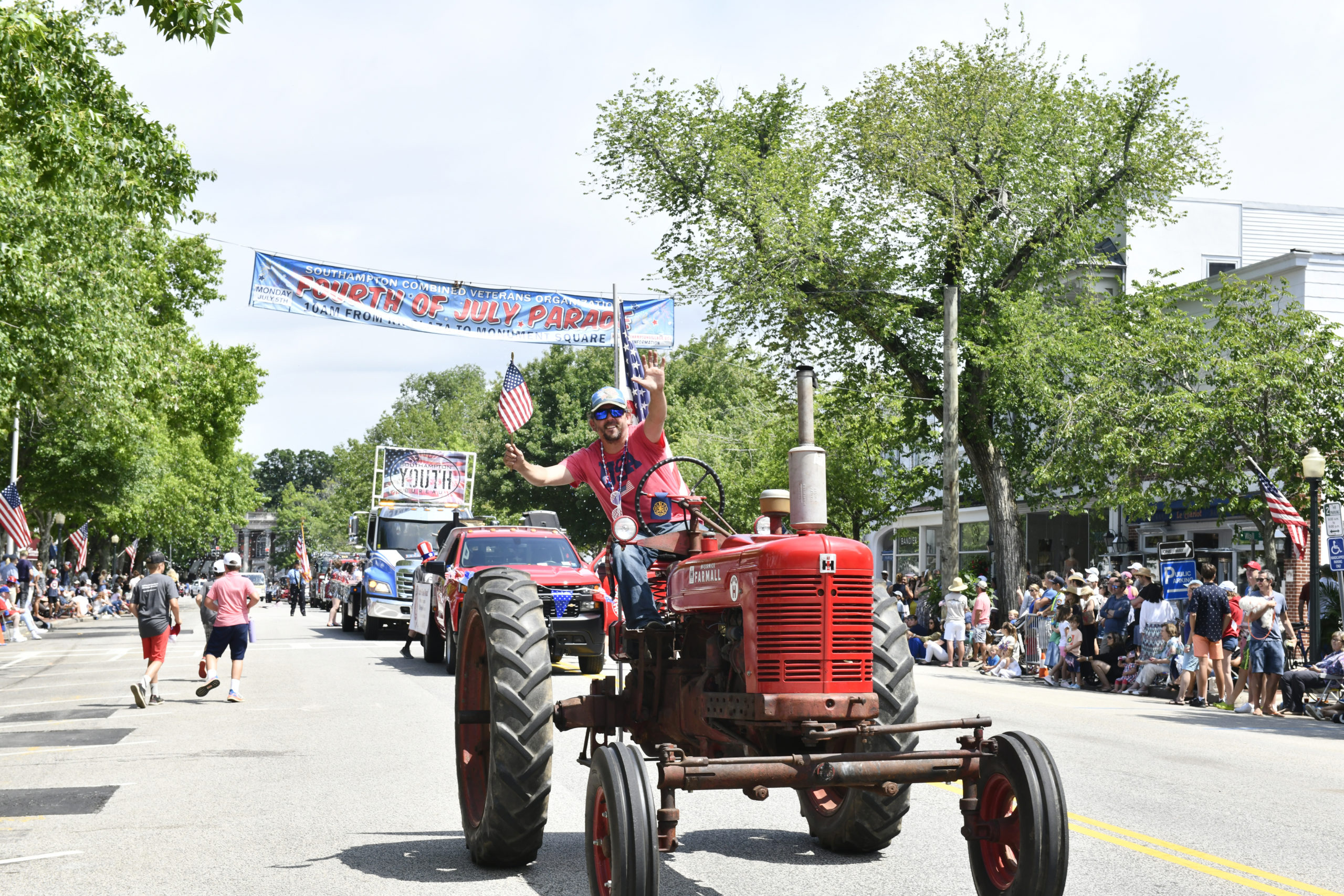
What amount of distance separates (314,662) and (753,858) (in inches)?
655

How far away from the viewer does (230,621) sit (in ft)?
53.4

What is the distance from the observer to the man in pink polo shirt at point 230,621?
16.1 meters

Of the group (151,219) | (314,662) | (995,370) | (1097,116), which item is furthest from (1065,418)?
(151,219)

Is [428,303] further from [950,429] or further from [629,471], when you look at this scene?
[629,471]

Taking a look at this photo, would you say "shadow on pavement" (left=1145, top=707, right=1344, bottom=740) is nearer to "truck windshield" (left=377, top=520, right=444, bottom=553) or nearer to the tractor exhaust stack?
the tractor exhaust stack

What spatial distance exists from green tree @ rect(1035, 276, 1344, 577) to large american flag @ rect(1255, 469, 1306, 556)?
3.75 ft

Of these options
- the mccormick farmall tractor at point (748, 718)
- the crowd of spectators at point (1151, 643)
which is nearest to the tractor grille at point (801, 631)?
the mccormick farmall tractor at point (748, 718)

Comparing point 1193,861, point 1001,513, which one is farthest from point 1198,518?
point 1193,861

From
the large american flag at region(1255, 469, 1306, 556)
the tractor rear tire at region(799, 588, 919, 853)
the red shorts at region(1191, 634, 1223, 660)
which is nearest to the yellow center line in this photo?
the tractor rear tire at region(799, 588, 919, 853)

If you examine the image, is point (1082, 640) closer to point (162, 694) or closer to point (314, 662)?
point (314, 662)

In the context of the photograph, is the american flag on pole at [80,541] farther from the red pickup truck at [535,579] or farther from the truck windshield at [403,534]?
the red pickup truck at [535,579]

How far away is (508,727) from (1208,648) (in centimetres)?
1450

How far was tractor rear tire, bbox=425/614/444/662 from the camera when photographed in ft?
68.3

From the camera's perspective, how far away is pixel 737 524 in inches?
1906
